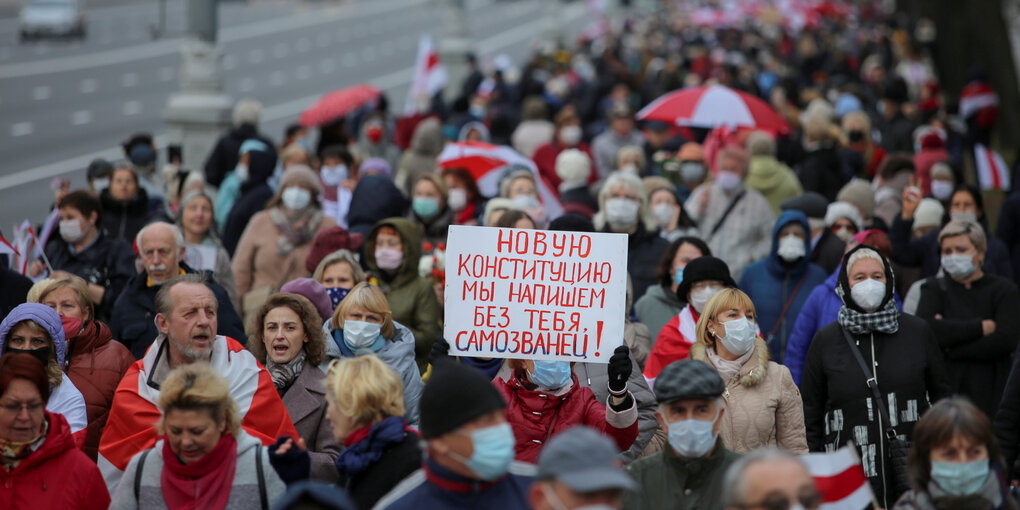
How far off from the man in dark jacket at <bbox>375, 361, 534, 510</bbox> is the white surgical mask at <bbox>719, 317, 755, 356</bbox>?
2140mm

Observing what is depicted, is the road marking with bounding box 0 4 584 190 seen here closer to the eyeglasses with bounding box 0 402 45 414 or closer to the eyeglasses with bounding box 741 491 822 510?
the eyeglasses with bounding box 0 402 45 414

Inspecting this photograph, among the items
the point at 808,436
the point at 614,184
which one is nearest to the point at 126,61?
the point at 614,184

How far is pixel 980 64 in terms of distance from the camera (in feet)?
78.3

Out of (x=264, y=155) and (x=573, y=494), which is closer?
(x=573, y=494)

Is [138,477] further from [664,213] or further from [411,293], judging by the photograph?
[664,213]

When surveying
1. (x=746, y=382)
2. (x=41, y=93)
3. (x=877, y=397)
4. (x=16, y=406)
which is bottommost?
(x=877, y=397)

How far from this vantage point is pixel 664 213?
9562mm

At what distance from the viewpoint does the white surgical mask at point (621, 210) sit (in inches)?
351

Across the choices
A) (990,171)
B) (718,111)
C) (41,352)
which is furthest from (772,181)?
(41,352)

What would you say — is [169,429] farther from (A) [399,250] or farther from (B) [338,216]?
(B) [338,216]

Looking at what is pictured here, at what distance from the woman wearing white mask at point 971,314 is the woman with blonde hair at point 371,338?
331cm

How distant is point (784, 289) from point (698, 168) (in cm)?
328

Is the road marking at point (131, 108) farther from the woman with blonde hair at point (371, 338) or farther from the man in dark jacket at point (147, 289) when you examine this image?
the woman with blonde hair at point (371, 338)

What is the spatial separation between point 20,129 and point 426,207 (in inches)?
757
